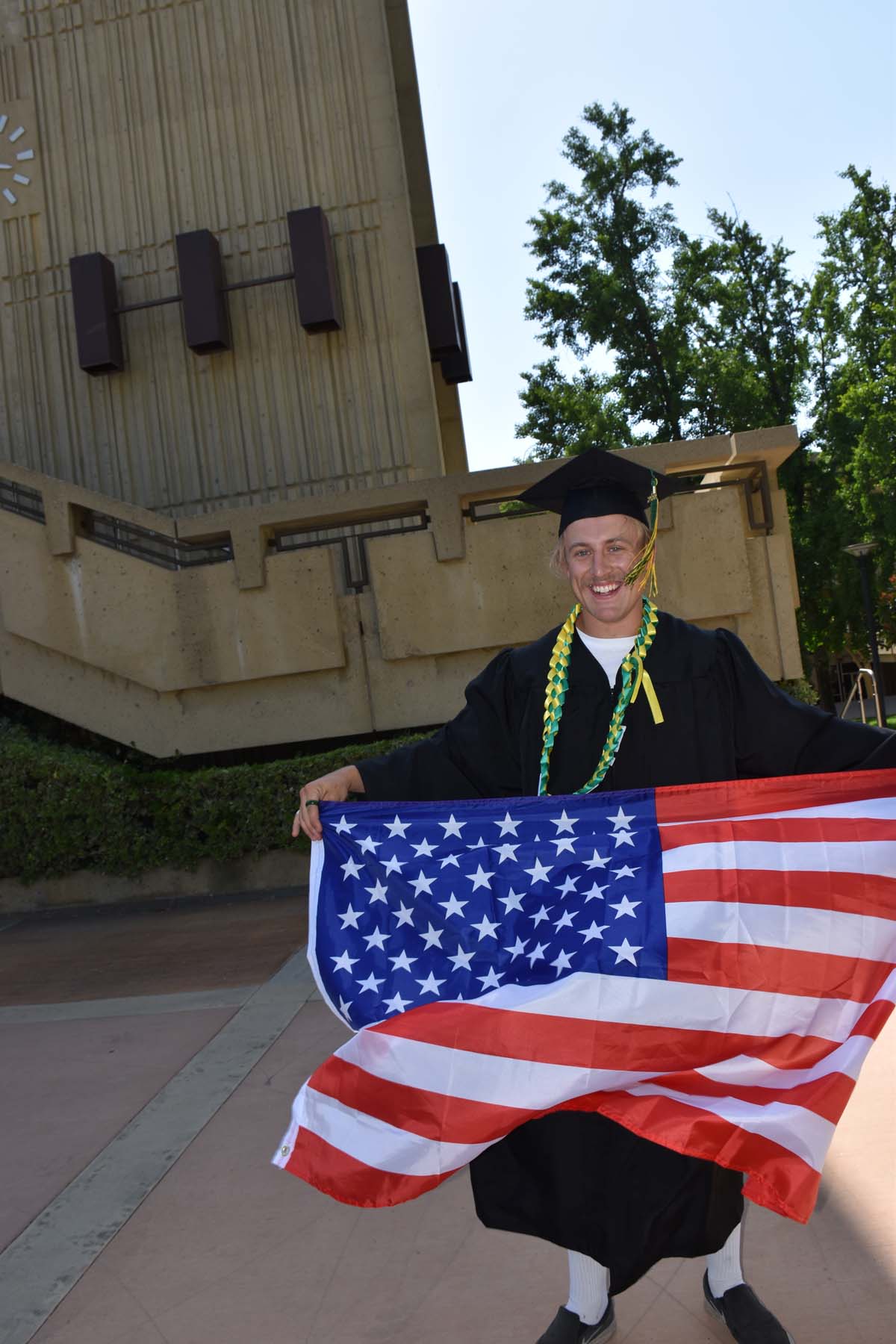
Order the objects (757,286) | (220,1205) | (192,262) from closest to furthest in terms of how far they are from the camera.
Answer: (220,1205), (192,262), (757,286)

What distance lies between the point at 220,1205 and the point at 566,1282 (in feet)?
4.05

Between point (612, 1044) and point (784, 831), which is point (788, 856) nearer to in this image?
point (784, 831)

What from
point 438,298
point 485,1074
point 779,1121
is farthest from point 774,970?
point 438,298

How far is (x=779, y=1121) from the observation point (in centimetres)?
277

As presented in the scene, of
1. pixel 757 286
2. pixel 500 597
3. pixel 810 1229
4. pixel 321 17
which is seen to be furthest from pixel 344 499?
pixel 757 286

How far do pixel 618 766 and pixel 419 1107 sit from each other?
108 cm

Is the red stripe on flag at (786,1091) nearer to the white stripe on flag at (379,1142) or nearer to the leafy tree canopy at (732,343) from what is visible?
the white stripe on flag at (379,1142)

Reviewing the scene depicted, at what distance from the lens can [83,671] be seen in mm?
10625

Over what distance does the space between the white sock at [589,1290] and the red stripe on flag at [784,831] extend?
42.7 inches

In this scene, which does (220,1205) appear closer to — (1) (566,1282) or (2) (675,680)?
(1) (566,1282)

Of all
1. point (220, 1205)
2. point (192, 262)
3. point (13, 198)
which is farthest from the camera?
point (13, 198)

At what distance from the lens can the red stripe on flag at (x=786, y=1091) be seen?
2.81m

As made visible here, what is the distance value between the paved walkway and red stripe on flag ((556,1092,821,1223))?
0.48 metres

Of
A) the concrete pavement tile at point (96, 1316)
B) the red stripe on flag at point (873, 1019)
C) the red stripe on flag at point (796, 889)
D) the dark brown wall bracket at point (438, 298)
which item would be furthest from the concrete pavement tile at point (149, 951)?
the dark brown wall bracket at point (438, 298)
